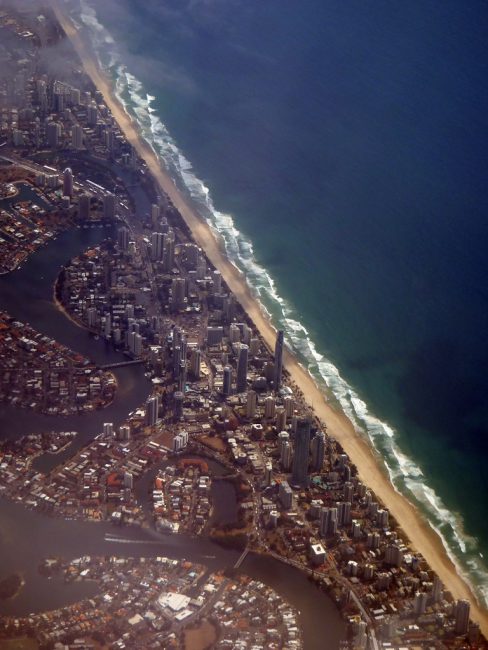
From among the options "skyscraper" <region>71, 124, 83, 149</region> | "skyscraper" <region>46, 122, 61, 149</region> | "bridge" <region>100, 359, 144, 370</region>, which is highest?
"bridge" <region>100, 359, 144, 370</region>

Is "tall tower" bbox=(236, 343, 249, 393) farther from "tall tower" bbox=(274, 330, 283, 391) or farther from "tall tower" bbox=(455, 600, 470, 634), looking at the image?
"tall tower" bbox=(455, 600, 470, 634)

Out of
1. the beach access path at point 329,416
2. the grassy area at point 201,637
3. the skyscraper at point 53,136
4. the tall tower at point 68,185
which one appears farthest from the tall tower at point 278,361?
the skyscraper at point 53,136

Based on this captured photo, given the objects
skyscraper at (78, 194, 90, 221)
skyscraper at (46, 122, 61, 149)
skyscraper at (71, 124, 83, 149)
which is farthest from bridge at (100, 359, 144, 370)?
skyscraper at (46, 122, 61, 149)

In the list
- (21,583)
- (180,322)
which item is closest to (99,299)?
(180,322)

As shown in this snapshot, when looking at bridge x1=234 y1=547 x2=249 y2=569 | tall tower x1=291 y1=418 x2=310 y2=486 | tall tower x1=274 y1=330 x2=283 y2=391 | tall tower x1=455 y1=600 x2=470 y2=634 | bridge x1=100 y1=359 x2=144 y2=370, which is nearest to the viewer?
tall tower x1=455 y1=600 x2=470 y2=634

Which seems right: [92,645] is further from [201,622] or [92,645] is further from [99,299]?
[99,299]

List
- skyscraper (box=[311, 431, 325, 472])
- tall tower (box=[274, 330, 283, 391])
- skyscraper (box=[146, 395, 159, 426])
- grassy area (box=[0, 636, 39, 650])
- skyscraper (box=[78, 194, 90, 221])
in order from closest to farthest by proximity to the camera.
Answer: grassy area (box=[0, 636, 39, 650]) < skyscraper (box=[311, 431, 325, 472]) < skyscraper (box=[146, 395, 159, 426]) < tall tower (box=[274, 330, 283, 391]) < skyscraper (box=[78, 194, 90, 221])

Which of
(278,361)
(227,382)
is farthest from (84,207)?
(278,361)
